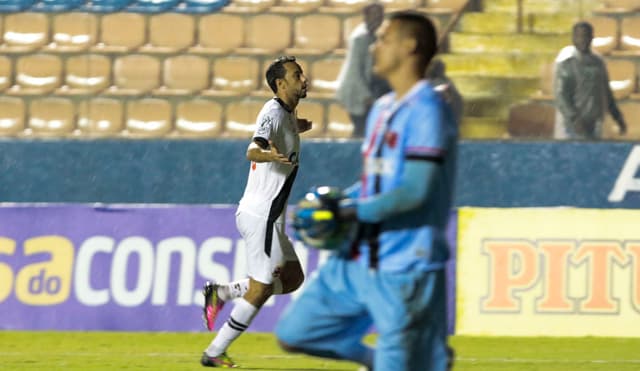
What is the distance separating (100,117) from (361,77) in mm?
2705

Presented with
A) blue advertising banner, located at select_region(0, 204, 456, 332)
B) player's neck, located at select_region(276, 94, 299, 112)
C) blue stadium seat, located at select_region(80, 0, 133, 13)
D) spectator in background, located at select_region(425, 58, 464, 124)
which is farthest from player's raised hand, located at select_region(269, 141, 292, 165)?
blue stadium seat, located at select_region(80, 0, 133, 13)

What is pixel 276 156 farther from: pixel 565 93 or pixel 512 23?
pixel 512 23

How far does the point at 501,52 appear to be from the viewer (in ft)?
47.6

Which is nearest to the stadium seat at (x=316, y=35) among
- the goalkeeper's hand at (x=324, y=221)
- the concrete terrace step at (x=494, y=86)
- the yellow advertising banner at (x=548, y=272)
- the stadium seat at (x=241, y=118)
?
the stadium seat at (x=241, y=118)

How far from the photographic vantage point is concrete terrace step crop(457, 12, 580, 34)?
14195mm

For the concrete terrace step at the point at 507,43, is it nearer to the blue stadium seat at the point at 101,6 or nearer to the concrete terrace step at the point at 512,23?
the concrete terrace step at the point at 512,23

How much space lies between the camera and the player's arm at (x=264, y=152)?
891 cm

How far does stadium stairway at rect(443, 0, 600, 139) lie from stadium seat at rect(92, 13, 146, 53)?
320cm

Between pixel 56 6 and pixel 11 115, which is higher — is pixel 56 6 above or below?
above

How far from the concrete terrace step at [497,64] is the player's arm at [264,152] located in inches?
214

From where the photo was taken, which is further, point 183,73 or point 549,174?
point 183,73

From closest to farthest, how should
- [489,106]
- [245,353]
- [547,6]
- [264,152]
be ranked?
[264,152], [245,353], [489,106], [547,6]

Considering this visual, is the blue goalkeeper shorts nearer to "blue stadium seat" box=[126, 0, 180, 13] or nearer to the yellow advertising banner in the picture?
the yellow advertising banner

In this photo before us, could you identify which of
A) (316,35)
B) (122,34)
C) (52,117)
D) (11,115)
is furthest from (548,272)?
(11,115)
